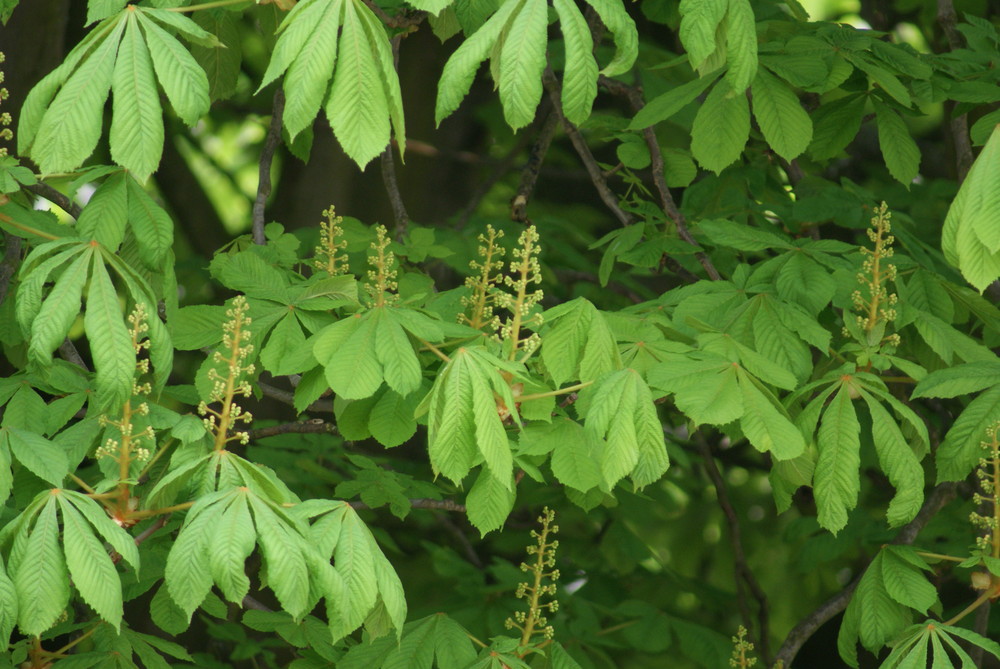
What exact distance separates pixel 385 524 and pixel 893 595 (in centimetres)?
288

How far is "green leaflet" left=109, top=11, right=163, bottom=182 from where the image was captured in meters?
1.98

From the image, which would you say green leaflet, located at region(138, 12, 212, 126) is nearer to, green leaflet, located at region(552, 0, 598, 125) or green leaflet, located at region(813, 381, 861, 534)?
green leaflet, located at region(552, 0, 598, 125)

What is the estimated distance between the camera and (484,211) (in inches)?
238

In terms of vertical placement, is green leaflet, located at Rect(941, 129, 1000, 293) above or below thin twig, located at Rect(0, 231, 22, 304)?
above

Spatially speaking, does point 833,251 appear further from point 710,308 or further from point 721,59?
point 721,59

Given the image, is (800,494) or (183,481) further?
(800,494)

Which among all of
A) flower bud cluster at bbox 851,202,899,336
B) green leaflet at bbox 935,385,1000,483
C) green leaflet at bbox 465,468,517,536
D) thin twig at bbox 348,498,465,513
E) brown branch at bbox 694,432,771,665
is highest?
flower bud cluster at bbox 851,202,899,336

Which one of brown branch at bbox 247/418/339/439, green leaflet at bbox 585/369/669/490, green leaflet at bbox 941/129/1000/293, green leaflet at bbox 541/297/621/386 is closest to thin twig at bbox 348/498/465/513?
brown branch at bbox 247/418/339/439

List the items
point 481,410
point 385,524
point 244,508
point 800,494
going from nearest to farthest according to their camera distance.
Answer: point 244,508 < point 481,410 < point 800,494 < point 385,524

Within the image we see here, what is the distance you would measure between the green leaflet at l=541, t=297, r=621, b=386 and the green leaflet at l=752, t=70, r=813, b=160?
798mm

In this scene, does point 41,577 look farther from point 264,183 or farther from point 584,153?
point 584,153

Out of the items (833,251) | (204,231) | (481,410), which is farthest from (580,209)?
(481,410)

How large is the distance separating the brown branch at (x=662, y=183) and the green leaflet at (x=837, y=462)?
808 mm

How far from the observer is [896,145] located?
10.1 feet
